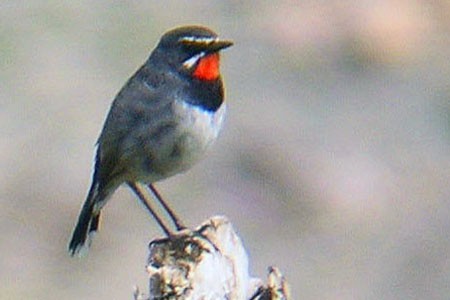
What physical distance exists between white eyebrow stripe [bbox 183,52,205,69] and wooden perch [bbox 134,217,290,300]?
38.5 inches

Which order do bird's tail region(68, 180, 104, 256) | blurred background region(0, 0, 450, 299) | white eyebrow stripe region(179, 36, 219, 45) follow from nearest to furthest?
white eyebrow stripe region(179, 36, 219, 45), bird's tail region(68, 180, 104, 256), blurred background region(0, 0, 450, 299)

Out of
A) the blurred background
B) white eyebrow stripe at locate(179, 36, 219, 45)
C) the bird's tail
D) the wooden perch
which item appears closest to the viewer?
the wooden perch

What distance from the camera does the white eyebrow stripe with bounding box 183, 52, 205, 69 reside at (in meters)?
10.3

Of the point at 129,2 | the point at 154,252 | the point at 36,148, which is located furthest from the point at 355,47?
the point at 154,252

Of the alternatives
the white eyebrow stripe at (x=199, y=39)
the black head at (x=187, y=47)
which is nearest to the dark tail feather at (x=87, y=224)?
the black head at (x=187, y=47)

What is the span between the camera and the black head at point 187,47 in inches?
402

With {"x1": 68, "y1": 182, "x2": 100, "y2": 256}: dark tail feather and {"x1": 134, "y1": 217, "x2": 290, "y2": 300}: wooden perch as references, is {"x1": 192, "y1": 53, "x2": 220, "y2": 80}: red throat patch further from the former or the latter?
{"x1": 134, "y1": 217, "x2": 290, "y2": 300}: wooden perch

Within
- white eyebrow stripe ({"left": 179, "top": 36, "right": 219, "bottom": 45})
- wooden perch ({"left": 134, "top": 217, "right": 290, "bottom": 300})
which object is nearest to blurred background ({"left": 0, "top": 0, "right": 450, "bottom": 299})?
white eyebrow stripe ({"left": 179, "top": 36, "right": 219, "bottom": 45})

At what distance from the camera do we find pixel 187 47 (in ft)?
33.9

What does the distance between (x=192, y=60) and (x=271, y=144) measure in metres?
7.50

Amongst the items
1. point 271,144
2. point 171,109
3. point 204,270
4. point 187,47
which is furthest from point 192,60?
point 271,144

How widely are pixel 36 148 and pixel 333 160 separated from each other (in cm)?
225

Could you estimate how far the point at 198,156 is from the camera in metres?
10.4

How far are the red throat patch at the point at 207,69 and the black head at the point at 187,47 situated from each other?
0.02 meters
